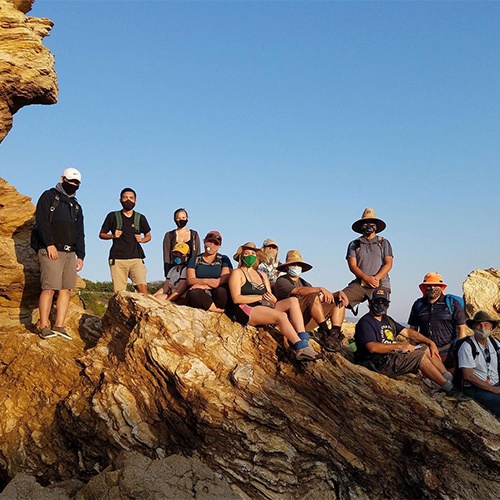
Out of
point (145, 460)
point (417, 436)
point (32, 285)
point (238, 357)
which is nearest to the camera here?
point (145, 460)

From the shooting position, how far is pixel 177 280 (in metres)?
13.3

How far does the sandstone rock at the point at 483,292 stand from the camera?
21734 mm

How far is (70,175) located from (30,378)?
4739mm

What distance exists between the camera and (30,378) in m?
12.2

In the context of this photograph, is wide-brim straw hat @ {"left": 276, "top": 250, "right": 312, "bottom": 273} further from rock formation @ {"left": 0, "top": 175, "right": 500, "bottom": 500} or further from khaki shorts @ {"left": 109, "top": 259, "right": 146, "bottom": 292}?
khaki shorts @ {"left": 109, "top": 259, "right": 146, "bottom": 292}

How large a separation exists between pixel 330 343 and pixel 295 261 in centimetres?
213

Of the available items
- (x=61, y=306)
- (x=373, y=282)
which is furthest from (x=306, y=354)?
(x=61, y=306)

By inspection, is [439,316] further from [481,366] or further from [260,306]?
[260,306]

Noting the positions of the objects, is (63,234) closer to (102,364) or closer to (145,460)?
(102,364)

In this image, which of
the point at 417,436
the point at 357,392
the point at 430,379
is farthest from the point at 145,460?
the point at 430,379

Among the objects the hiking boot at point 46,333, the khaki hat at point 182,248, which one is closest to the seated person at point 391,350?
the khaki hat at point 182,248

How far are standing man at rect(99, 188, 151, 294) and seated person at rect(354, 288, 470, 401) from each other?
600 centimetres

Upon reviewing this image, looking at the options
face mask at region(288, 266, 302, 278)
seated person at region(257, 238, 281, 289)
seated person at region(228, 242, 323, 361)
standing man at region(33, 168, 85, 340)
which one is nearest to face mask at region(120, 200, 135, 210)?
standing man at region(33, 168, 85, 340)

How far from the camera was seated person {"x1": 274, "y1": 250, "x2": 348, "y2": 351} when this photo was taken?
11.6m
